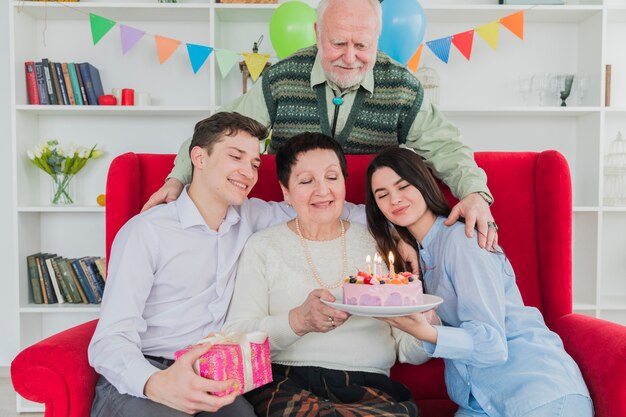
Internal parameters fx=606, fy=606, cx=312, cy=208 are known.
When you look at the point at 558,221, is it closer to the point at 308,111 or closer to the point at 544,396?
the point at 544,396

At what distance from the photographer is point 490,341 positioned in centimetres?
153

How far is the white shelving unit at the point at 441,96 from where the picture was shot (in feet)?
12.1

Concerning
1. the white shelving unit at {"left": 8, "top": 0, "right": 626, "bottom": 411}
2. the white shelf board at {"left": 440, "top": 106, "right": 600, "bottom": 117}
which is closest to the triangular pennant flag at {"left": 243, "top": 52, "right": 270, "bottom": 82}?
the white shelving unit at {"left": 8, "top": 0, "right": 626, "bottom": 411}

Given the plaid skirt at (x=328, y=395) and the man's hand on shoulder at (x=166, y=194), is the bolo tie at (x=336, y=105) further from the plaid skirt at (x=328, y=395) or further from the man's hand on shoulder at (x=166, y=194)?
the plaid skirt at (x=328, y=395)

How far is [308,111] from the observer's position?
2383mm

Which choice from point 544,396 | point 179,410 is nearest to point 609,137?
point 544,396

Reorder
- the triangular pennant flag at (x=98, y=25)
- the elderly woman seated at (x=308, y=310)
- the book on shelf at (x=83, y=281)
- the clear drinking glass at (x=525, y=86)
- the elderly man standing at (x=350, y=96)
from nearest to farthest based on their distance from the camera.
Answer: the elderly woman seated at (x=308, y=310) < the elderly man standing at (x=350, y=96) < the triangular pennant flag at (x=98, y=25) < the book on shelf at (x=83, y=281) < the clear drinking glass at (x=525, y=86)

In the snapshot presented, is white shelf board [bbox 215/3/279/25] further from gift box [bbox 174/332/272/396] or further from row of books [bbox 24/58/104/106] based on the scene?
gift box [bbox 174/332/272/396]

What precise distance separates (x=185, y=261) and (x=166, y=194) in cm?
26

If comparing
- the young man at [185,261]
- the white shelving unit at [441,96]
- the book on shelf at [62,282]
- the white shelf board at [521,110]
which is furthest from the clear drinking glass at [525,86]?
the book on shelf at [62,282]

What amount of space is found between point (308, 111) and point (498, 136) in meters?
2.06

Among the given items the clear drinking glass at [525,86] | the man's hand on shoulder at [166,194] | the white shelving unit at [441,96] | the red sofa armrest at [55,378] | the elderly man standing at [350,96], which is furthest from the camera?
the clear drinking glass at [525,86]

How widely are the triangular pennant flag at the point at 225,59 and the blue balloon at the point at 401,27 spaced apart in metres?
0.88

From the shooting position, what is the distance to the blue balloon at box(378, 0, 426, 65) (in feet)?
10.6
